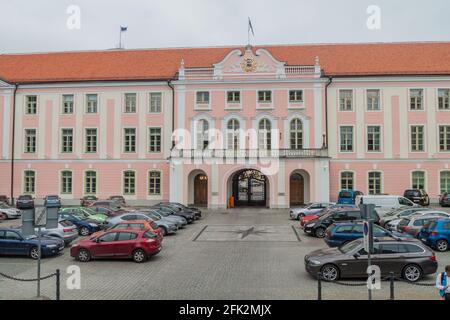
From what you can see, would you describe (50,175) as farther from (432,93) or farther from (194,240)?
(432,93)

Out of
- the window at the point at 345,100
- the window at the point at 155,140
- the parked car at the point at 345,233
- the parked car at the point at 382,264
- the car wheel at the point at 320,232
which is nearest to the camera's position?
the parked car at the point at 382,264

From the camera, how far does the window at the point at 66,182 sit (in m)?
44.2

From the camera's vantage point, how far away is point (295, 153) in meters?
39.4

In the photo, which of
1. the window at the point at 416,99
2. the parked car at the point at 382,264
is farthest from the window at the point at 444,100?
the parked car at the point at 382,264

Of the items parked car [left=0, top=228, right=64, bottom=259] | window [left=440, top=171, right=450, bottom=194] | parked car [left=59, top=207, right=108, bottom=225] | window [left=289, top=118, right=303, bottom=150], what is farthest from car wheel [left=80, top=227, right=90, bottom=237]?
window [left=440, top=171, right=450, bottom=194]

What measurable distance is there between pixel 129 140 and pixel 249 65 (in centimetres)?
1327

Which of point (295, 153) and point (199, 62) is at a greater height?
point (199, 62)

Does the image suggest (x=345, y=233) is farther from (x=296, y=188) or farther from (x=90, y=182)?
(x=90, y=182)

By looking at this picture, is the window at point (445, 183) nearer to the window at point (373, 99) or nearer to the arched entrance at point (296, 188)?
the window at point (373, 99)

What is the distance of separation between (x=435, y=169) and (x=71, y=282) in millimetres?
35222

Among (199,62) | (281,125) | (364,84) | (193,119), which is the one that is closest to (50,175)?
(193,119)

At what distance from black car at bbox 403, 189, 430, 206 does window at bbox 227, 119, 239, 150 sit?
15.2 m

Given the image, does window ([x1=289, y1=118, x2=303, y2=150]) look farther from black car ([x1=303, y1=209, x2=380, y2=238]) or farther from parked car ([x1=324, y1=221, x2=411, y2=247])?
parked car ([x1=324, y1=221, x2=411, y2=247])

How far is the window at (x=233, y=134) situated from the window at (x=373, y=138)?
1188 cm
